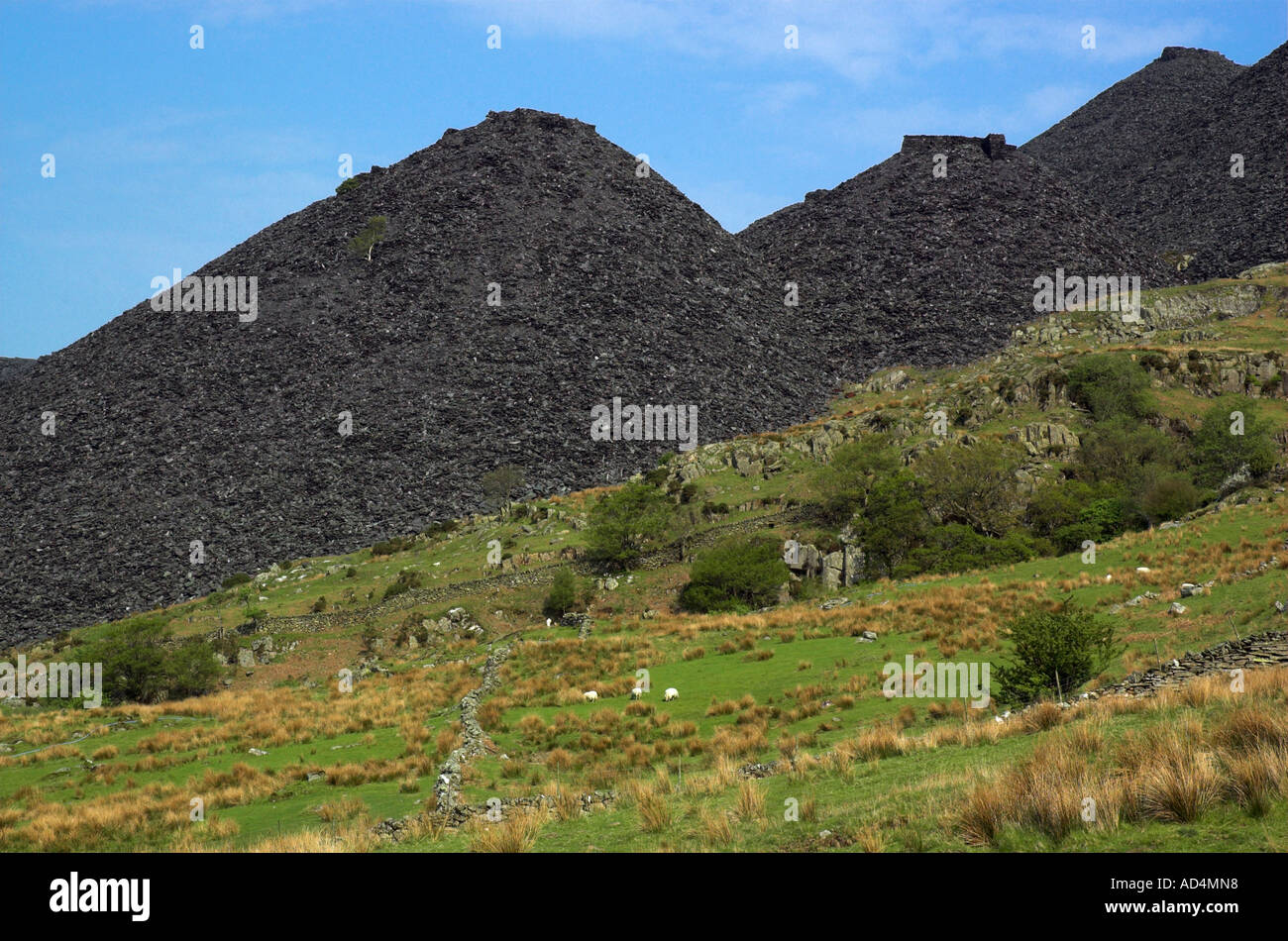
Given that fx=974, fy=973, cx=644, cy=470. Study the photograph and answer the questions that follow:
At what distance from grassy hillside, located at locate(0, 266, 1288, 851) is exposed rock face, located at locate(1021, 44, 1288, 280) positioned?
229 ft

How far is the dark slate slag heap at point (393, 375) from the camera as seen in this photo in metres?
79.6

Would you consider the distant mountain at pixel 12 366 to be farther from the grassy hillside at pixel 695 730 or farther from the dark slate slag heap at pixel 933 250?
the dark slate slag heap at pixel 933 250

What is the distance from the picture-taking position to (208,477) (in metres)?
85.8

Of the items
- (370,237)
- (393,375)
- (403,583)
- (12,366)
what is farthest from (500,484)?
(12,366)

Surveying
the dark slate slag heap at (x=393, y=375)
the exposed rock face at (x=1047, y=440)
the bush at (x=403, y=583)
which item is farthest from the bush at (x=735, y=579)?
the dark slate slag heap at (x=393, y=375)

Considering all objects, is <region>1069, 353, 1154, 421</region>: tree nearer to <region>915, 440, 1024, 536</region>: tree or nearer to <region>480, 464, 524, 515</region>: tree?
<region>915, 440, 1024, 536</region>: tree

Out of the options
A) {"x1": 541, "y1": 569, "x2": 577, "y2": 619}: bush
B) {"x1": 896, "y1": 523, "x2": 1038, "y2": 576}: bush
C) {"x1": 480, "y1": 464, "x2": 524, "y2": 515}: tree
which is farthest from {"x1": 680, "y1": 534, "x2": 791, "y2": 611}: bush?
{"x1": 480, "y1": 464, "x2": 524, "y2": 515}: tree

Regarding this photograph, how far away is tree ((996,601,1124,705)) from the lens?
1922cm

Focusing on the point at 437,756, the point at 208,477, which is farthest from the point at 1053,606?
the point at 208,477

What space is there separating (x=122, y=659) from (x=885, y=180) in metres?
121

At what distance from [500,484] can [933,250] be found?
72.0 m

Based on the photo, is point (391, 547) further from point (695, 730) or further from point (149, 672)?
point (695, 730)

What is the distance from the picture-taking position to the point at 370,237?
379 feet

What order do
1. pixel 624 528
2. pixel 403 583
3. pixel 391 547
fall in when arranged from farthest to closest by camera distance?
pixel 391 547 → pixel 624 528 → pixel 403 583
